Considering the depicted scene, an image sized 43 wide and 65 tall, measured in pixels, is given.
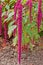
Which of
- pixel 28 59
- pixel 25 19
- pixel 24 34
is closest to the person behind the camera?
pixel 25 19

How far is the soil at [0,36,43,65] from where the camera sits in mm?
2363

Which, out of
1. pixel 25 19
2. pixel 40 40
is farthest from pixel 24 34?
pixel 40 40

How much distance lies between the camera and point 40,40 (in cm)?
268

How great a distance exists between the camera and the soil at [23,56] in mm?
2363

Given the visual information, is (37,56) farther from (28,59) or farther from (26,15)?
(26,15)

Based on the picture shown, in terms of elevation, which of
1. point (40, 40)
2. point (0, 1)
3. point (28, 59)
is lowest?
point (28, 59)

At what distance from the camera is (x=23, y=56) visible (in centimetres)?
247

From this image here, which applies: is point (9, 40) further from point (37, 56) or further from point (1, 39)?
point (37, 56)

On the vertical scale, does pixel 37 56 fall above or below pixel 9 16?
below

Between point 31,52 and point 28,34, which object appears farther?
point 31,52

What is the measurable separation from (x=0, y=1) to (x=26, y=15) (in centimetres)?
43

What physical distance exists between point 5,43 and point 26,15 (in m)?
0.86

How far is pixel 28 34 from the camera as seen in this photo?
2.16 m

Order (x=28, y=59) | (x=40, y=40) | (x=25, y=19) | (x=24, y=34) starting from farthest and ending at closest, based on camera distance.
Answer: (x=40, y=40) → (x=28, y=59) → (x=24, y=34) → (x=25, y=19)
